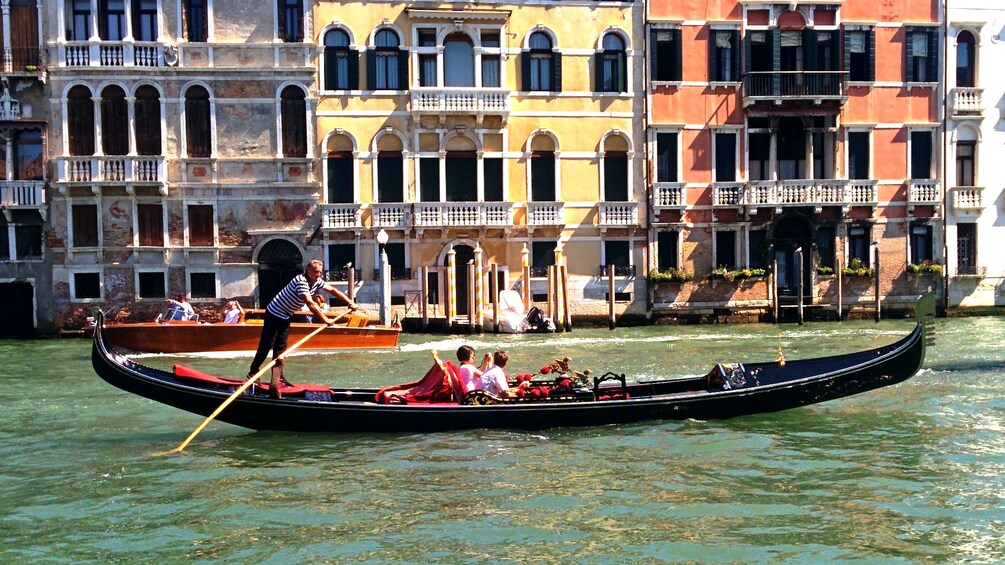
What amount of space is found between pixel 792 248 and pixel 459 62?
23.6ft

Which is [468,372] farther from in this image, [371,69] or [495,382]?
[371,69]

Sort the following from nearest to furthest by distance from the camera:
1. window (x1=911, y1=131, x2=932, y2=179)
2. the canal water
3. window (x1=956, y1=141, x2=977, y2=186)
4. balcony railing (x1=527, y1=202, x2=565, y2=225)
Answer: the canal water
balcony railing (x1=527, y1=202, x2=565, y2=225)
window (x1=911, y1=131, x2=932, y2=179)
window (x1=956, y1=141, x2=977, y2=186)

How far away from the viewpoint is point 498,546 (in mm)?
5742

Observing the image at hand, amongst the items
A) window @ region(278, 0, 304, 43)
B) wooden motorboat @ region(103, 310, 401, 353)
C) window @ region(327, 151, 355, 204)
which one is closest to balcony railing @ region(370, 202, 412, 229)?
window @ region(327, 151, 355, 204)

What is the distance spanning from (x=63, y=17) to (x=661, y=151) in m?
10.8

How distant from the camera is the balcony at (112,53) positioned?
60.0 ft

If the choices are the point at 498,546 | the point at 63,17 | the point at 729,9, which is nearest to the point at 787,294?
the point at 729,9

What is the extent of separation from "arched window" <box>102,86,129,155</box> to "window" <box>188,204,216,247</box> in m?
1.52

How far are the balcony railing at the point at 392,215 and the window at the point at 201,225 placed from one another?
283 centimetres

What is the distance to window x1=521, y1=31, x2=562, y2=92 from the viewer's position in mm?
19562

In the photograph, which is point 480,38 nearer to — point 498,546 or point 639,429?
point 639,429

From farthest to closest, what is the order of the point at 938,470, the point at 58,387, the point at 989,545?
the point at 58,387
the point at 938,470
the point at 989,545

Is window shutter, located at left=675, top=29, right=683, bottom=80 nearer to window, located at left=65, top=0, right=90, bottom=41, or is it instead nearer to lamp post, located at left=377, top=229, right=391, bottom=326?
lamp post, located at left=377, top=229, right=391, bottom=326

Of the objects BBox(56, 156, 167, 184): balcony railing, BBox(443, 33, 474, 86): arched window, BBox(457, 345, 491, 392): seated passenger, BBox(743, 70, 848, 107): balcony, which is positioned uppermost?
BBox(443, 33, 474, 86): arched window
